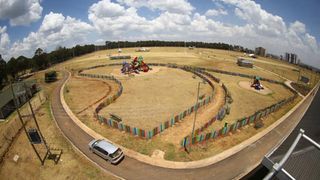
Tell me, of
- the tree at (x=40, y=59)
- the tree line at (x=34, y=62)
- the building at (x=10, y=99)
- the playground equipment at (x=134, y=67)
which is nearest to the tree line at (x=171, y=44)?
the tree line at (x=34, y=62)

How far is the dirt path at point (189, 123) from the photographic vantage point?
27920mm

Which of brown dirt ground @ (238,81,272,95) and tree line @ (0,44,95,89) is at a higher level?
tree line @ (0,44,95,89)

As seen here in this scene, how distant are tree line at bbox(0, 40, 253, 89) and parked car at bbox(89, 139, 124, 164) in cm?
4370

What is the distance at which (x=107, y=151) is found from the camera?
74.9 feet

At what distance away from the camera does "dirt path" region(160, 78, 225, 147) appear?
27920 mm

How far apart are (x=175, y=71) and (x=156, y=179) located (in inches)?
2221

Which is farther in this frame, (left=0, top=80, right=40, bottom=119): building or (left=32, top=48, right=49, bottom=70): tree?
(left=32, top=48, right=49, bottom=70): tree

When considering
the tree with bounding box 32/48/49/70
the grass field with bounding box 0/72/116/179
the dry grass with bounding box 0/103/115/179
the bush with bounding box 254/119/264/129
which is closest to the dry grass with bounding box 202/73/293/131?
the bush with bounding box 254/119/264/129

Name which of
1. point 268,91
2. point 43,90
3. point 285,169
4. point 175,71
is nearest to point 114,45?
point 175,71

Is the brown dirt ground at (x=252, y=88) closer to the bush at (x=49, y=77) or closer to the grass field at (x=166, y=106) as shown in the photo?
the grass field at (x=166, y=106)

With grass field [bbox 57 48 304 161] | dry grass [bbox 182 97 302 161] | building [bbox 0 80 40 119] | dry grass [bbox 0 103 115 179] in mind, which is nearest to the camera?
dry grass [bbox 0 103 115 179]

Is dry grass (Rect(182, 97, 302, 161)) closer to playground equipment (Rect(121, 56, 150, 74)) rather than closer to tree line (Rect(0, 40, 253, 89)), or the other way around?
playground equipment (Rect(121, 56, 150, 74))

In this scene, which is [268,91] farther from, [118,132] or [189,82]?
[118,132]

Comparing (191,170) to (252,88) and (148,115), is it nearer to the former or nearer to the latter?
(148,115)
